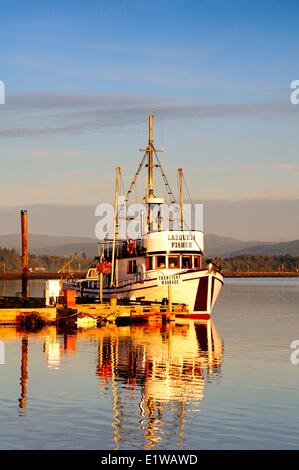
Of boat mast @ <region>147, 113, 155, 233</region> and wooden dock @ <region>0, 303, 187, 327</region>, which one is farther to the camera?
boat mast @ <region>147, 113, 155, 233</region>

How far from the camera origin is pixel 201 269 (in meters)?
68.2

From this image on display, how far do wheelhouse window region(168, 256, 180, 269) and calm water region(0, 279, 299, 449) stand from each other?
13963mm

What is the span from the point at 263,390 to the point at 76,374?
8081 mm

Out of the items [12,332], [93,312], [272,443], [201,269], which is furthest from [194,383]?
[201,269]

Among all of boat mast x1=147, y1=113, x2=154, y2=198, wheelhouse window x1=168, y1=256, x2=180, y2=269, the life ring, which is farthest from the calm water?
boat mast x1=147, y1=113, x2=154, y2=198

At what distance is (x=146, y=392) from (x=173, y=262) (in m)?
37.6

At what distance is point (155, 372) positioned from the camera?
3878 cm

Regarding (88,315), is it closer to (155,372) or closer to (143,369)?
(143,369)

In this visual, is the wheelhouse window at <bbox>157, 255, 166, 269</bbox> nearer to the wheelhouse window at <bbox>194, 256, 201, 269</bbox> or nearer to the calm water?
the wheelhouse window at <bbox>194, 256, 201, 269</bbox>

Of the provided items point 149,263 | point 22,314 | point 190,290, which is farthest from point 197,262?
point 22,314

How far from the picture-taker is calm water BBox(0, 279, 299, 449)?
25781 millimetres
